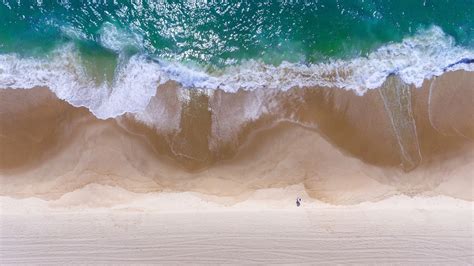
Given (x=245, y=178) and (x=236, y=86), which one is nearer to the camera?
(x=245, y=178)

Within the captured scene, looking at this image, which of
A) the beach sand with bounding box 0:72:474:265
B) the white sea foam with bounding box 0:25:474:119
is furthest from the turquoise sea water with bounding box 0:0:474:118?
the beach sand with bounding box 0:72:474:265

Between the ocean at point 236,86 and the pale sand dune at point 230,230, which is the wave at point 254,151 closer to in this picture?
the ocean at point 236,86

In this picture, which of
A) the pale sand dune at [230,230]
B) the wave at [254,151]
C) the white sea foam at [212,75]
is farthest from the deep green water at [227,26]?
the pale sand dune at [230,230]

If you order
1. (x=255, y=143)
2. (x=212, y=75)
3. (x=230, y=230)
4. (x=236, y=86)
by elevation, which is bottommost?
(x=230, y=230)

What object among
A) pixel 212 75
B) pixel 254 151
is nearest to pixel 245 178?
pixel 254 151

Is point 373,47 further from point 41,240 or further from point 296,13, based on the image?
point 41,240

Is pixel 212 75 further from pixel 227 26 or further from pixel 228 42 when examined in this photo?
pixel 227 26
